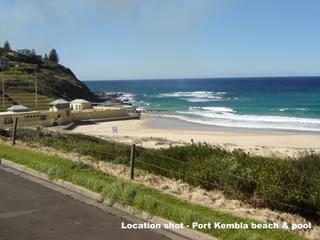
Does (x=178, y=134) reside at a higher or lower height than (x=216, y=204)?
lower

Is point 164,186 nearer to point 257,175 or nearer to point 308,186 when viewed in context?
point 257,175

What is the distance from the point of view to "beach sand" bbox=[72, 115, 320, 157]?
33156mm

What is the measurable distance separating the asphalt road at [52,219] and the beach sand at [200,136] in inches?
848

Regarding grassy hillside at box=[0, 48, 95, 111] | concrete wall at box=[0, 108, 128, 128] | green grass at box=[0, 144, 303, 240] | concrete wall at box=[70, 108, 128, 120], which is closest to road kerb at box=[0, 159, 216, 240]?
green grass at box=[0, 144, 303, 240]

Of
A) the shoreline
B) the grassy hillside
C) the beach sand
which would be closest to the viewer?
the beach sand

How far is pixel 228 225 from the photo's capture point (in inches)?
271

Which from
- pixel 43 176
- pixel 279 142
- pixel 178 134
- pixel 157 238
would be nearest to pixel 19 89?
pixel 178 134

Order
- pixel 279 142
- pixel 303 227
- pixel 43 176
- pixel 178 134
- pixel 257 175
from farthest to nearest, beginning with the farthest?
pixel 178 134, pixel 279 142, pixel 43 176, pixel 257 175, pixel 303 227

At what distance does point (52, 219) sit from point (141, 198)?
5.31 ft

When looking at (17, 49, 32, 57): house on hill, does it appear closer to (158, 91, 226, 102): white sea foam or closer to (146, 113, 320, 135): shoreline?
(158, 91, 226, 102): white sea foam

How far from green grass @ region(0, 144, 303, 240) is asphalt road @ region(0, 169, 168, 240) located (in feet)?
1.98

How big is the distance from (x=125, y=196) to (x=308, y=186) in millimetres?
3373

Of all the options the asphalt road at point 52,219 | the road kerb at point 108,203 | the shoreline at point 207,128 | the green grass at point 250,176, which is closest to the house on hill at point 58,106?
the shoreline at point 207,128

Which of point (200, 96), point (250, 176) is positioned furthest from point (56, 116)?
point (200, 96)
